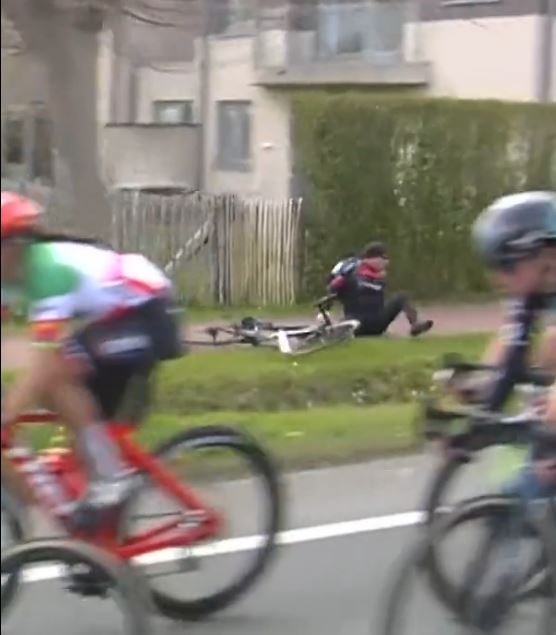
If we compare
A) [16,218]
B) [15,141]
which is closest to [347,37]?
[15,141]

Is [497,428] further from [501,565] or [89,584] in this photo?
[89,584]

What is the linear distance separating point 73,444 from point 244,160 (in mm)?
28453

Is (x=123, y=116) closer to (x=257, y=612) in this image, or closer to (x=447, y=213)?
(x=447, y=213)

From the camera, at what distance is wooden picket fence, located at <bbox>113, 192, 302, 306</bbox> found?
2531 cm

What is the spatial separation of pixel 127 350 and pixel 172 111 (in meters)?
30.9

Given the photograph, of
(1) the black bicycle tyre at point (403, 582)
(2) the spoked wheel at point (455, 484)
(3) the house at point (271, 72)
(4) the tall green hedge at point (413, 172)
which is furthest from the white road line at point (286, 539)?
(3) the house at point (271, 72)

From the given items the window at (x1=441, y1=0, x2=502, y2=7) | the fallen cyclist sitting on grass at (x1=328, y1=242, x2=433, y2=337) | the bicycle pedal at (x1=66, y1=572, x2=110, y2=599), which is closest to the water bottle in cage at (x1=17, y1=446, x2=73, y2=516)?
the bicycle pedal at (x1=66, y1=572, x2=110, y2=599)

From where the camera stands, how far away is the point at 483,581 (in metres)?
5.46

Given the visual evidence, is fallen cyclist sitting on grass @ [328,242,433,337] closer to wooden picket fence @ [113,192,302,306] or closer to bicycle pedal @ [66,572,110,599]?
wooden picket fence @ [113,192,302,306]

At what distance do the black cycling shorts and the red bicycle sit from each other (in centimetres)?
13

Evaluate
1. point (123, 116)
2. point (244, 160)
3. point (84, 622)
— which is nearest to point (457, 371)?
point (84, 622)

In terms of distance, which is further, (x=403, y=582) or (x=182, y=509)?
(x=182, y=509)

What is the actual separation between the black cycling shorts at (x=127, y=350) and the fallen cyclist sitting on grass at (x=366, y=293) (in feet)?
41.1

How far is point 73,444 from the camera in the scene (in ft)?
19.6
